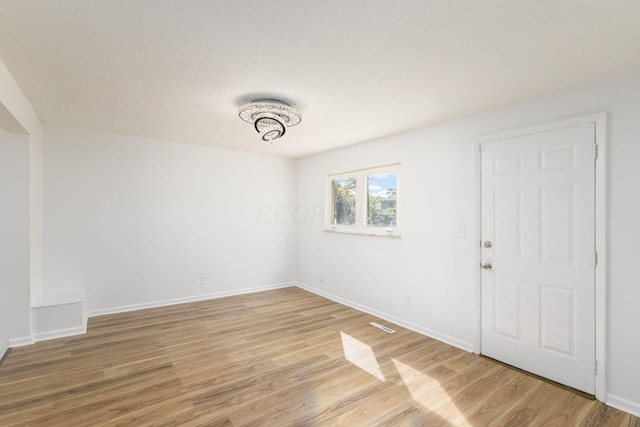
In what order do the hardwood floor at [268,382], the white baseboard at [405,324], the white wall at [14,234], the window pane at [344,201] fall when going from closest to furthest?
the hardwood floor at [268,382]
the white wall at [14,234]
the white baseboard at [405,324]
the window pane at [344,201]

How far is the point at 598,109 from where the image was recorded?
7.36ft

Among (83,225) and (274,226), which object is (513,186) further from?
(83,225)

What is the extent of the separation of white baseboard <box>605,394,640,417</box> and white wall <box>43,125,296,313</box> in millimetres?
4385

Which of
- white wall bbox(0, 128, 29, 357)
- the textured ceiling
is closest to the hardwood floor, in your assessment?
white wall bbox(0, 128, 29, 357)

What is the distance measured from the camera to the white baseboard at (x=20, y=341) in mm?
2933

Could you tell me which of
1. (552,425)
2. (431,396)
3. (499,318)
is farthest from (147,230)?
(552,425)

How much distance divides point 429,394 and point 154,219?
13.3ft

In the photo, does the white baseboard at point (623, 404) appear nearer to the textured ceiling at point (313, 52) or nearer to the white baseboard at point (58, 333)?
the textured ceiling at point (313, 52)

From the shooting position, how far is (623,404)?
208 centimetres

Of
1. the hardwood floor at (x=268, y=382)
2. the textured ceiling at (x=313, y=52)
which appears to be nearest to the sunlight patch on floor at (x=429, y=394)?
the hardwood floor at (x=268, y=382)

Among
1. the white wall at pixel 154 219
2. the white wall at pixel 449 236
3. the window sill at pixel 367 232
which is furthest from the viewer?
the window sill at pixel 367 232

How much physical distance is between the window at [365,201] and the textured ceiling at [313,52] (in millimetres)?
1171

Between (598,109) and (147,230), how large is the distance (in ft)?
16.9

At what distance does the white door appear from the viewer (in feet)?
7.50
